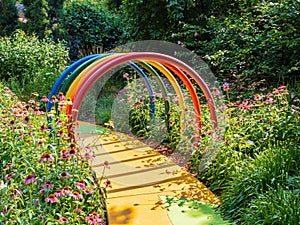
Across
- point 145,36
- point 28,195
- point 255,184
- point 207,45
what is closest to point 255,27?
point 207,45

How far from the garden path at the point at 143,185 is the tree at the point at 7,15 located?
7.49m

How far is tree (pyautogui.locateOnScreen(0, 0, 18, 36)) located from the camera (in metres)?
11.5

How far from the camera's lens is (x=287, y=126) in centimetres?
419

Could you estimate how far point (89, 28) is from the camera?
11734 millimetres

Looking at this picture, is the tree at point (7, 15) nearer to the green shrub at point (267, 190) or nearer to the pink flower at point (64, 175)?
the green shrub at point (267, 190)

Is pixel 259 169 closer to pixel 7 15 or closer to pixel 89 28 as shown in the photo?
pixel 89 28

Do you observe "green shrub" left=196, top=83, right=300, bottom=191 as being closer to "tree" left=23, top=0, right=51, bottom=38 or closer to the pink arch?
the pink arch

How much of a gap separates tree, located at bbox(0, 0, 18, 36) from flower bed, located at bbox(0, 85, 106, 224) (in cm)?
883

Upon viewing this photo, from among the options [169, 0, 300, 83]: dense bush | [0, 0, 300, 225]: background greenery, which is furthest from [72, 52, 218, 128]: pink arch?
[169, 0, 300, 83]: dense bush

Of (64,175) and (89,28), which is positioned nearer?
(64,175)

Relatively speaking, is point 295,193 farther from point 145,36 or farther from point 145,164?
point 145,36

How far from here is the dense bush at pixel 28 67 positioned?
7.33m

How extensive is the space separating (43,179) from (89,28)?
31.1 ft

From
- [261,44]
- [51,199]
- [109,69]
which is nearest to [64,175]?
[51,199]
